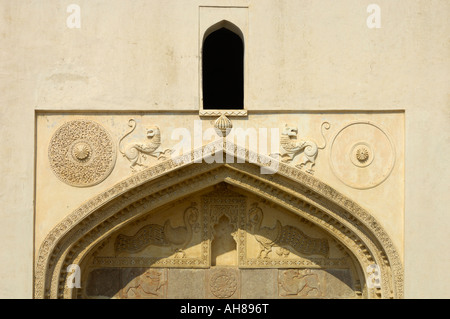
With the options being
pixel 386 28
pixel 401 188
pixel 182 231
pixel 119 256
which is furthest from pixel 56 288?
pixel 386 28

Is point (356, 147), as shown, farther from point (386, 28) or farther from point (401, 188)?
point (386, 28)

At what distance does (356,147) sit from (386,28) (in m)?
1.26

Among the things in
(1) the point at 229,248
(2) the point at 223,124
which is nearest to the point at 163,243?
(1) the point at 229,248

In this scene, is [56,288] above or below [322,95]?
below

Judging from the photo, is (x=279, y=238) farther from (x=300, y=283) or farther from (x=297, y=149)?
(x=297, y=149)

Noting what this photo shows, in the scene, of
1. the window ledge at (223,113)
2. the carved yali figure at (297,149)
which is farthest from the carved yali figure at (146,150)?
the carved yali figure at (297,149)

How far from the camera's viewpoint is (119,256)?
30.8 feet

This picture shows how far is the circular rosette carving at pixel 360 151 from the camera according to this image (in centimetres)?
905

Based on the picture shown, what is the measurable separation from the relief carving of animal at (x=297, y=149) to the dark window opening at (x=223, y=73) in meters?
2.64

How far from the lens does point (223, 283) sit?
30.9ft

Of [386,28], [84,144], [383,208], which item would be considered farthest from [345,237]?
[84,144]

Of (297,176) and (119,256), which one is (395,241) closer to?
(297,176)

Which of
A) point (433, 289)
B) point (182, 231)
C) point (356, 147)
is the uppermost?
point (356, 147)

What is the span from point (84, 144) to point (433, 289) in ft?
12.7
